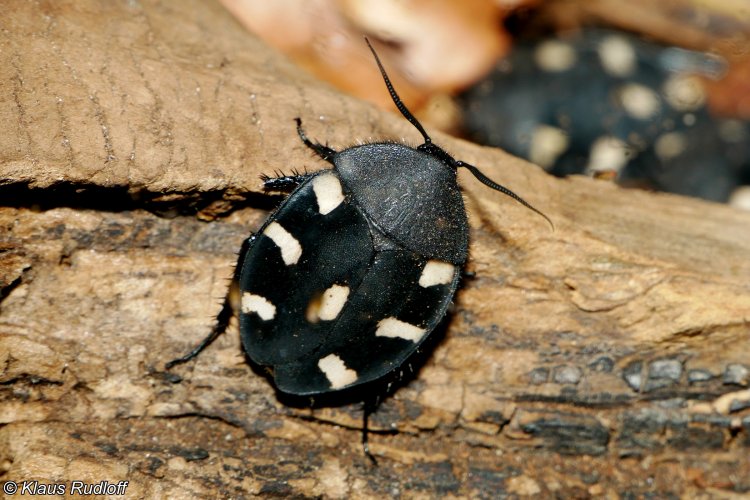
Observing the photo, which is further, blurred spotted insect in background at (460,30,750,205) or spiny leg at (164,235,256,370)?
blurred spotted insect in background at (460,30,750,205)

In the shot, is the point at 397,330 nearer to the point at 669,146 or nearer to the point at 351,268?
the point at 351,268

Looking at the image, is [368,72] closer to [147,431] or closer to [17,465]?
[147,431]

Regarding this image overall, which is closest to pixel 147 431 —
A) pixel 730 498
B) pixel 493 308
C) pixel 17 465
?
pixel 17 465

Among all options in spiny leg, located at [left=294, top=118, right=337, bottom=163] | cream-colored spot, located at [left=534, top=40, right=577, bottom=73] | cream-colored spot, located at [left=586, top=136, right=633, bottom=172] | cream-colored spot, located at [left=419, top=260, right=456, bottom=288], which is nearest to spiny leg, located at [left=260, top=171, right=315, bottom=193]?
spiny leg, located at [left=294, top=118, right=337, bottom=163]

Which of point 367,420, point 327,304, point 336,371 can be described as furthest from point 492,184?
point 367,420

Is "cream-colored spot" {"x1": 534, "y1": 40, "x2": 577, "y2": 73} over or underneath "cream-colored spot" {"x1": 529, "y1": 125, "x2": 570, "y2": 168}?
over

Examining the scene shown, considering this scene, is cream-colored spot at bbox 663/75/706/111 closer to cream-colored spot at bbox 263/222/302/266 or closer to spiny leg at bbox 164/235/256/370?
cream-colored spot at bbox 263/222/302/266
